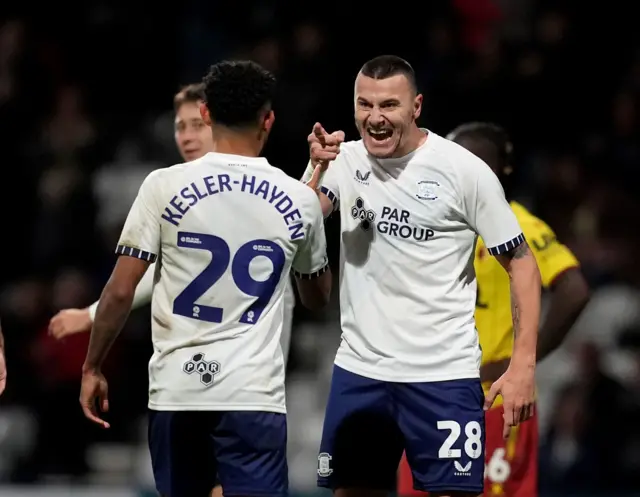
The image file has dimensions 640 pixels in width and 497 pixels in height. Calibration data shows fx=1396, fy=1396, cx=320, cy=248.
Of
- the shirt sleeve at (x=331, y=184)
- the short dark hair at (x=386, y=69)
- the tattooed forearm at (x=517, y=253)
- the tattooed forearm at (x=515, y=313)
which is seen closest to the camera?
the tattooed forearm at (x=515, y=313)

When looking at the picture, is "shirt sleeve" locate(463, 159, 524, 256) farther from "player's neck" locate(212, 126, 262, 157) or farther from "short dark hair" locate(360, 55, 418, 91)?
"player's neck" locate(212, 126, 262, 157)

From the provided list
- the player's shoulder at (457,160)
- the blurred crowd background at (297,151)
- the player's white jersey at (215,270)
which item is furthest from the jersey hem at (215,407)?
the blurred crowd background at (297,151)

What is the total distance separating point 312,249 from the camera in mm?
5000

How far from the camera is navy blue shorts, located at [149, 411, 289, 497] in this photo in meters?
4.77

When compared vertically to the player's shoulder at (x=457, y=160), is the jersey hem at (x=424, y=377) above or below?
below

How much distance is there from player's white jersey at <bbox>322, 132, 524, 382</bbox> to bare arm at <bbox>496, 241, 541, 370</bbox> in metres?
0.09

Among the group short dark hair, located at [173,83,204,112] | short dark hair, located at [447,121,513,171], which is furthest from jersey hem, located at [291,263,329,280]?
short dark hair, located at [173,83,204,112]

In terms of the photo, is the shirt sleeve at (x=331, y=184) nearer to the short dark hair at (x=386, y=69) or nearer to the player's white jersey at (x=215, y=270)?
the short dark hair at (x=386, y=69)

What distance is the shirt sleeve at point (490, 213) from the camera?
5.11 m

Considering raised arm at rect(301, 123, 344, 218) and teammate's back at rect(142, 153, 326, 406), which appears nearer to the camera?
teammate's back at rect(142, 153, 326, 406)

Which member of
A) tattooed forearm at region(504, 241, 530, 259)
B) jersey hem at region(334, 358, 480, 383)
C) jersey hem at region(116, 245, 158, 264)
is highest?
tattooed forearm at region(504, 241, 530, 259)

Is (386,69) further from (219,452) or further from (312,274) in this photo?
(219,452)

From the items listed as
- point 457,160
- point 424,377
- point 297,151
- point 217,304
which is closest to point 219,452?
point 217,304

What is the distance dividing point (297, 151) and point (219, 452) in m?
5.28
